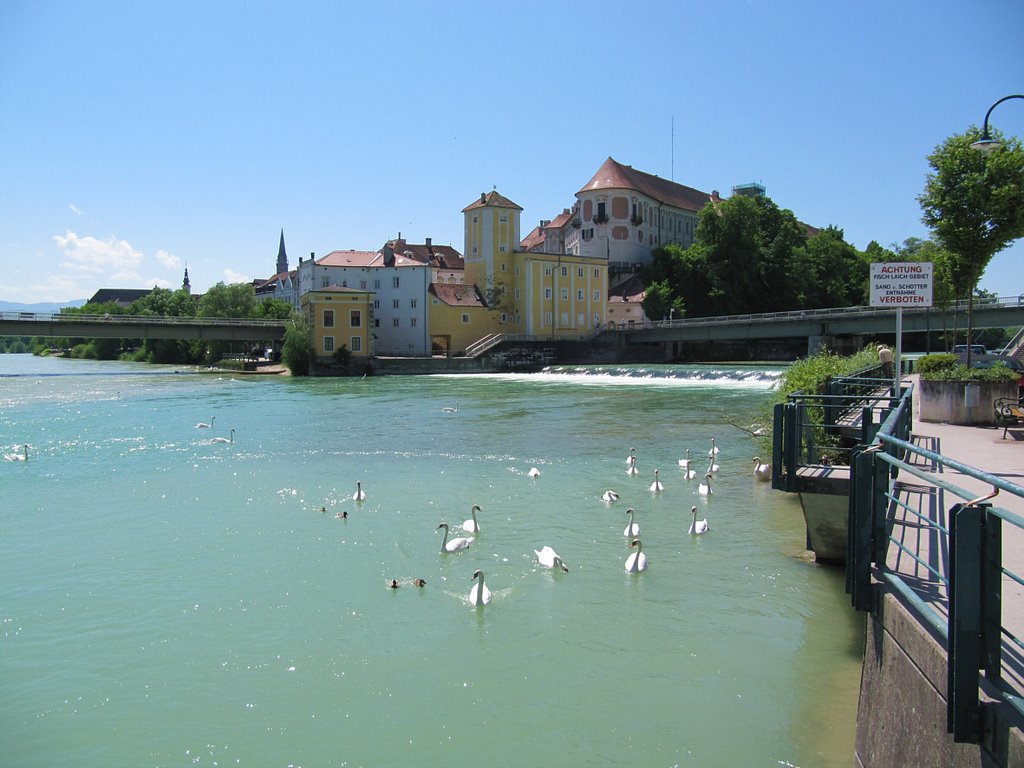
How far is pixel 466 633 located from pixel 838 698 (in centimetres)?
371

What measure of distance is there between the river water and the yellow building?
1868 inches

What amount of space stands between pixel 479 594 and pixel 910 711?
5688 mm

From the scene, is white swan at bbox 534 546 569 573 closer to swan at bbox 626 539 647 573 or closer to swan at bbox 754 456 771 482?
swan at bbox 626 539 647 573

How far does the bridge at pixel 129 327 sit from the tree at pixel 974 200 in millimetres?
58505

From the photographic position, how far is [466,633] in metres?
8.56

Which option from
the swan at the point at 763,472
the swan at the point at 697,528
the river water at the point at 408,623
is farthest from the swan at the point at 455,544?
the swan at the point at 763,472

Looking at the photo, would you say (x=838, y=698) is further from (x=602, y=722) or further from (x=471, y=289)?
(x=471, y=289)

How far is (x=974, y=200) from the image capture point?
18797 millimetres

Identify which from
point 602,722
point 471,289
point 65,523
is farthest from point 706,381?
point 602,722

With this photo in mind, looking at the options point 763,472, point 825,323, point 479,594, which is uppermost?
point 825,323

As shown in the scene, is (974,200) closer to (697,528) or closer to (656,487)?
(656,487)

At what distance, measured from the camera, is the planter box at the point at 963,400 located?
51.4ft

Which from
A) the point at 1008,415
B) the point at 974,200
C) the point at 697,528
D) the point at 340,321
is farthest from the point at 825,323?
the point at 697,528

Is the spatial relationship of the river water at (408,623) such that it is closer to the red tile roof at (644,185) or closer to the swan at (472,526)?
the swan at (472,526)
